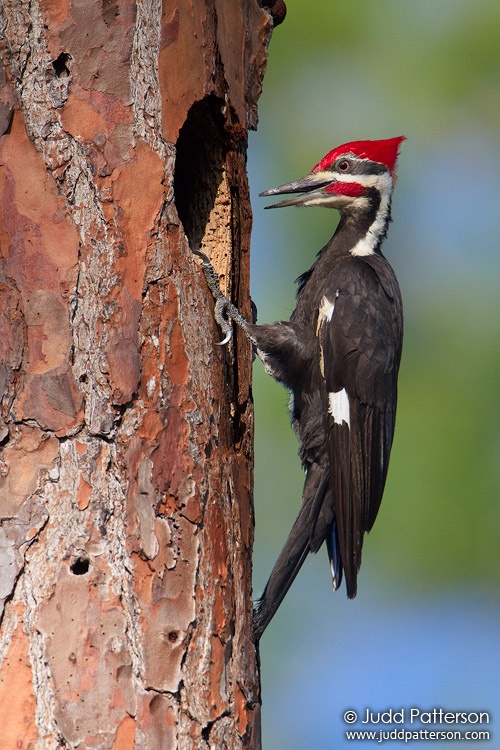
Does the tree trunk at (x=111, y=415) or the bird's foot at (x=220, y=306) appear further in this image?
the bird's foot at (x=220, y=306)

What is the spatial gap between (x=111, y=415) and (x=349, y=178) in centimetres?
172

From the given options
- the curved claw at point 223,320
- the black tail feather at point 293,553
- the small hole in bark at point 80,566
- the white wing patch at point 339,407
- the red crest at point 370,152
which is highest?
the red crest at point 370,152

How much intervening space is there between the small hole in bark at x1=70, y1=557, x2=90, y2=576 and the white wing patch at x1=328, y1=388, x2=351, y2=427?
1250 millimetres

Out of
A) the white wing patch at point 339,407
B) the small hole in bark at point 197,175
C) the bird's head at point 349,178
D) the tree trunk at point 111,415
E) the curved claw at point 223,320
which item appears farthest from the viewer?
the bird's head at point 349,178

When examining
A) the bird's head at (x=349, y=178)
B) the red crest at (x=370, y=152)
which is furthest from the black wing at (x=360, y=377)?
the red crest at (x=370, y=152)

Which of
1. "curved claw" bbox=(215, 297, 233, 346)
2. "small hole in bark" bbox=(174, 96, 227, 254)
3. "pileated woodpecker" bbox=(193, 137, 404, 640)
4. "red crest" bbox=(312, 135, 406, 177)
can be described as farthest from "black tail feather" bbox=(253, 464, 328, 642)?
"red crest" bbox=(312, 135, 406, 177)

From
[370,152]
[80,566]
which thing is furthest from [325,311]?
[80,566]

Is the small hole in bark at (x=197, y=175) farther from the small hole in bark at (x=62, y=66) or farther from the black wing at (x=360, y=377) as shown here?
the black wing at (x=360, y=377)

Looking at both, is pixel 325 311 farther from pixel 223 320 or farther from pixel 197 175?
pixel 223 320

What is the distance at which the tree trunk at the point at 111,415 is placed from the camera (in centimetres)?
181

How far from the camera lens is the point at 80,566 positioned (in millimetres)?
1841

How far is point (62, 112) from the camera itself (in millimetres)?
2008

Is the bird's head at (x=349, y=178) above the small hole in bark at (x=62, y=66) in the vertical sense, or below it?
above

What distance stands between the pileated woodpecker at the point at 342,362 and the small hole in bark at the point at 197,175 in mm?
328
